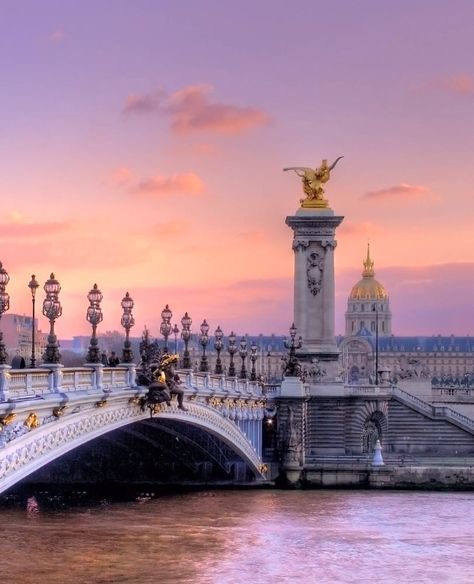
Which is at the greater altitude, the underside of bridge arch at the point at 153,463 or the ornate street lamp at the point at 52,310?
the ornate street lamp at the point at 52,310

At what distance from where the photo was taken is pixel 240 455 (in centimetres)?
6719

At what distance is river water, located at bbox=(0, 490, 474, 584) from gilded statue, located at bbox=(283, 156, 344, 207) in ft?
117

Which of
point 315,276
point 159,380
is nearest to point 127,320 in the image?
point 159,380

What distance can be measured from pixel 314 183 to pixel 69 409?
65113 mm

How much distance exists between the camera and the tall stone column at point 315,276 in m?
97.4

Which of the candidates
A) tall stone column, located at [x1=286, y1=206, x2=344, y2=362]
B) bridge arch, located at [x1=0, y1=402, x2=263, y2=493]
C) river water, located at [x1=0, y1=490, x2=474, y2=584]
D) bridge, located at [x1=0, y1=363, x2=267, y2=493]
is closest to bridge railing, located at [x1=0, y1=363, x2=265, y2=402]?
bridge, located at [x1=0, y1=363, x2=267, y2=493]

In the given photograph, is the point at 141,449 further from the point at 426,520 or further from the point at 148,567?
the point at 148,567

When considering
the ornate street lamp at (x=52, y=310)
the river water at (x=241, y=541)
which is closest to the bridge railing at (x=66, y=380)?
the ornate street lamp at (x=52, y=310)

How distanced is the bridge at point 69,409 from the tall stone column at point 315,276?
37.4 metres

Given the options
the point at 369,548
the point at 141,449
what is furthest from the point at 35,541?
the point at 141,449

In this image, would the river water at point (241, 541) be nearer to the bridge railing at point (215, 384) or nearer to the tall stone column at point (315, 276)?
the bridge railing at point (215, 384)

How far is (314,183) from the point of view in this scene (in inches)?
3952

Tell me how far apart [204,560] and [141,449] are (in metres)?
20.7

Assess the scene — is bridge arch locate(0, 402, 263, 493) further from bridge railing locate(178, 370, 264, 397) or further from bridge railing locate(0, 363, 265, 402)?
bridge railing locate(178, 370, 264, 397)
